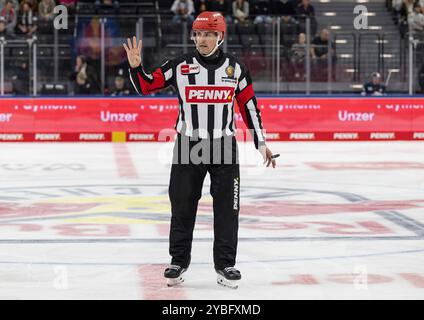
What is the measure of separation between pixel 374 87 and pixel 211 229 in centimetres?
1128

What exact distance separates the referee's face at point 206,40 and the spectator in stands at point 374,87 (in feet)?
44.2

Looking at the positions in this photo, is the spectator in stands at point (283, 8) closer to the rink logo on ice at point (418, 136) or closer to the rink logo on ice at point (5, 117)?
the rink logo on ice at point (418, 136)

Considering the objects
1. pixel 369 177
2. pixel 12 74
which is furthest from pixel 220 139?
pixel 12 74

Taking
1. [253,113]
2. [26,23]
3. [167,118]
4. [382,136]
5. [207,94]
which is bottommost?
[382,136]

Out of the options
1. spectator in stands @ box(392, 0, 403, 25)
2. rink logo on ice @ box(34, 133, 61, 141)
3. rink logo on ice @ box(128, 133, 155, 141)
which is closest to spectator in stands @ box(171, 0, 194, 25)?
rink logo on ice @ box(128, 133, 155, 141)

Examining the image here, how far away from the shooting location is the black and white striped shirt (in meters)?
6.86

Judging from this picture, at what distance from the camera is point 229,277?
6.76 m

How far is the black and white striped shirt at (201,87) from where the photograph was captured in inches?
270

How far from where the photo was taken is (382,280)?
6.97m

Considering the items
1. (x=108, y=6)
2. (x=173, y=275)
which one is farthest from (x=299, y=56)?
(x=173, y=275)

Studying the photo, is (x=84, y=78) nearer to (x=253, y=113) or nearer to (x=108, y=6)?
(x=108, y=6)

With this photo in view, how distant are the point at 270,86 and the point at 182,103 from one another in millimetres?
13145
